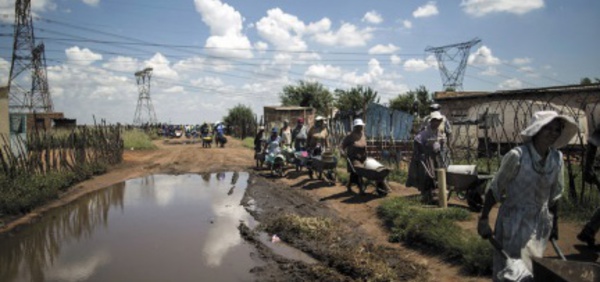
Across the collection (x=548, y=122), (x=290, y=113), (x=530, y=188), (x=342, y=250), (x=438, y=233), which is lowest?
(x=342, y=250)

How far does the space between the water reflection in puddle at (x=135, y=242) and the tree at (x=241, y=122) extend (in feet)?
88.1

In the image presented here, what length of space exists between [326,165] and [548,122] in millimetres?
8216

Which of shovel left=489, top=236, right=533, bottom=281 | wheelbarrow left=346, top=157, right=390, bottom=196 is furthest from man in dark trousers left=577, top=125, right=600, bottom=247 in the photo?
wheelbarrow left=346, top=157, right=390, bottom=196

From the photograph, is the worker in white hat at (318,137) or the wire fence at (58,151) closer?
the wire fence at (58,151)

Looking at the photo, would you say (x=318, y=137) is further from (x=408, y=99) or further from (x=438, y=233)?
(x=408, y=99)

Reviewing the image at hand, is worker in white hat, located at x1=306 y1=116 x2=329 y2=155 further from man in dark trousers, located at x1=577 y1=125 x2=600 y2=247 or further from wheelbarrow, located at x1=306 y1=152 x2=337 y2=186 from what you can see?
man in dark trousers, located at x1=577 y1=125 x2=600 y2=247

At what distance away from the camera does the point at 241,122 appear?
38.0m

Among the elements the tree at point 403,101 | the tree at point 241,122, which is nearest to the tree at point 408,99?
the tree at point 403,101

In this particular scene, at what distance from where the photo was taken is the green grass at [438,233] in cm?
493

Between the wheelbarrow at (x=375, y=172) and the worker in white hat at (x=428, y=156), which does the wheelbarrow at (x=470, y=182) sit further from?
the wheelbarrow at (x=375, y=172)

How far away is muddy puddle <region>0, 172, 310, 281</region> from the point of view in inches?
222

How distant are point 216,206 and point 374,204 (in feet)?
12.1

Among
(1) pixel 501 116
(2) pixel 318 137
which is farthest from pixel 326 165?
(1) pixel 501 116

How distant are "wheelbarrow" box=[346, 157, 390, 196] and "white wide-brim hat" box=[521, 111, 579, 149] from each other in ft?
18.4
